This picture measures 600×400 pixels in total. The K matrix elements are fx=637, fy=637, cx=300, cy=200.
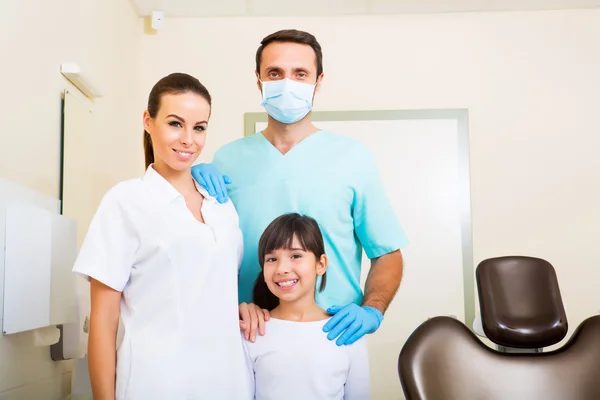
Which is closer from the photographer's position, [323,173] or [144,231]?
[144,231]

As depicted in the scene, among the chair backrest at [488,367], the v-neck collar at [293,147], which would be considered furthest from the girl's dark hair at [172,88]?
the chair backrest at [488,367]

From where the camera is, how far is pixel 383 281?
71.8 inches

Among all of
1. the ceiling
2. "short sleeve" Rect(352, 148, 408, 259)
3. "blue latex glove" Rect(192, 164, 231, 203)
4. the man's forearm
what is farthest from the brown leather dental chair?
the ceiling

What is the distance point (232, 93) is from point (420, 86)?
3.46 feet

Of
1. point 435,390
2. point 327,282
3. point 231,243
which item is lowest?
point 435,390

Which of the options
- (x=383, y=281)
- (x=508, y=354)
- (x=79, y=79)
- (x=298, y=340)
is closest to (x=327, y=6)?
(x=79, y=79)

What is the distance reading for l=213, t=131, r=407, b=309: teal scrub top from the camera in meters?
1.84

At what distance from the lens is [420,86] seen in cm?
357

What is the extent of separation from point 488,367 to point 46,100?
173 cm

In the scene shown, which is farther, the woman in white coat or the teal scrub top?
the teal scrub top

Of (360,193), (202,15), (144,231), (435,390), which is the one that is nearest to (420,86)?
(202,15)

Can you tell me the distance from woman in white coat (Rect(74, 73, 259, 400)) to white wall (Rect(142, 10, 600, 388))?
6.70 ft

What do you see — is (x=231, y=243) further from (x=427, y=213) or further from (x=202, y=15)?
(x=202, y=15)

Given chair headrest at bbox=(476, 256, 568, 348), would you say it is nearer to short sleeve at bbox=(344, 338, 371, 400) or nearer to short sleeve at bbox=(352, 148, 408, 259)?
short sleeve at bbox=(352, 148, 408, 259)
